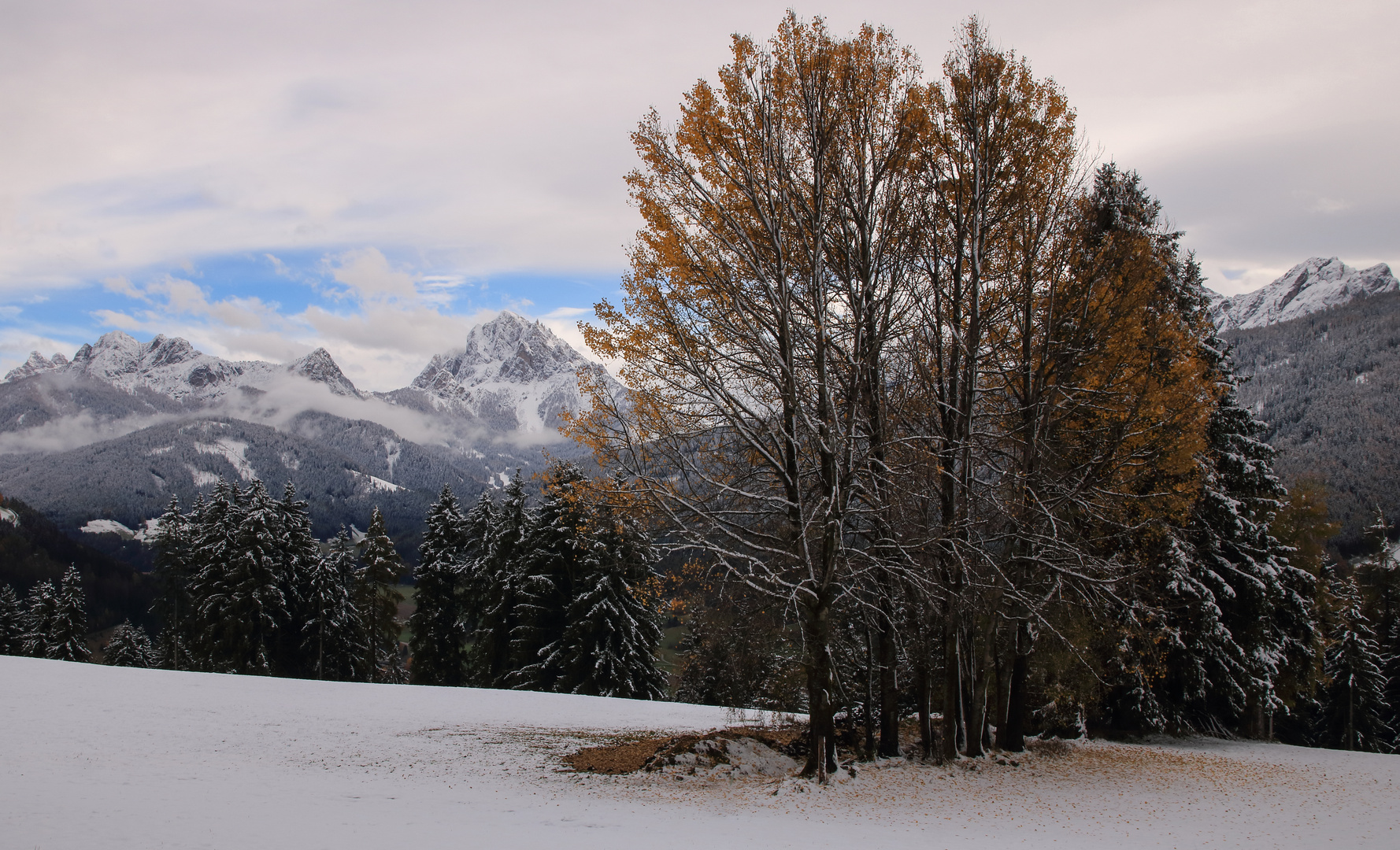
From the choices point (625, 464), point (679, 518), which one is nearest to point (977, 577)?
point (679, 518)

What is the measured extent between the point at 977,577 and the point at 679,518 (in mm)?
4049

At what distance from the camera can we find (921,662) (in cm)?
1082

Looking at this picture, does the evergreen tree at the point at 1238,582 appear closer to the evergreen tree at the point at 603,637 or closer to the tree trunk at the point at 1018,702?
the tree trunk at the point at 1018,702

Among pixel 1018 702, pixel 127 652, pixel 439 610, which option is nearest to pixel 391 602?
pixel 439 610

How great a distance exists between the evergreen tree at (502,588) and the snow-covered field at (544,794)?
1168 centimetres

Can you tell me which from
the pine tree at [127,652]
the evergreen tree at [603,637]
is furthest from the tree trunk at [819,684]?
the pine tree at [127,652]

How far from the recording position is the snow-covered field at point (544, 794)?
23.9 feet

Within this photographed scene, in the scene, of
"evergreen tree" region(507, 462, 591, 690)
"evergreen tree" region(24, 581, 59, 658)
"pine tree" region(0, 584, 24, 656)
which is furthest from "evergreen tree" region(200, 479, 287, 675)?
"pine tree" region(0, 584, 24, 656)

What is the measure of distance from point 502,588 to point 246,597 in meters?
10.2

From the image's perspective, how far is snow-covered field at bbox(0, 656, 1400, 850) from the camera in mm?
7297

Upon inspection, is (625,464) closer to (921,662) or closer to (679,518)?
(679,518)

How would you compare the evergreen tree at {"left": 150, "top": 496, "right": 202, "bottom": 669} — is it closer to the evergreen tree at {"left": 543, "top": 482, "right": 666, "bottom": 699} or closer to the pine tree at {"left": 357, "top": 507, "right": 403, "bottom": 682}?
the pine tree at {"left": 357, "top": 507, "right": 403, "bottom": 682}

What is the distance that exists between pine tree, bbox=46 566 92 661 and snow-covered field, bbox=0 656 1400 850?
22776 millimetres

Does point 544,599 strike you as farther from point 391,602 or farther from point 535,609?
point 391,602
